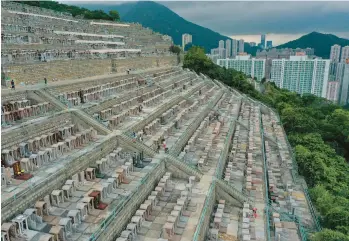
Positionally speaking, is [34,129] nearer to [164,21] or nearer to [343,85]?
[343,85]

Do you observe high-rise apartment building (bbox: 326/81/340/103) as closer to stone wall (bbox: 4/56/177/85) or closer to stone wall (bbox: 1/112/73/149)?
stone wall (bbox: 4/56/177/85)

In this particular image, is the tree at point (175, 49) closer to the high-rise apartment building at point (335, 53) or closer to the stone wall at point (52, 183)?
the stone wall at point (52, 183)

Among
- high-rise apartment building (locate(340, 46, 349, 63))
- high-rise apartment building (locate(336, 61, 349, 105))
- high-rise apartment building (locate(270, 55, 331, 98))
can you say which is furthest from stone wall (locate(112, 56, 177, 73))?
high-rise apartment building (locate(340, 46, 349, 63))

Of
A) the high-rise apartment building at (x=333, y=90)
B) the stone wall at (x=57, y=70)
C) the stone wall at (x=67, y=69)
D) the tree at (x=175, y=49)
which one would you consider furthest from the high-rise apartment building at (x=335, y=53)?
the stone wall at (x=57, y=70)

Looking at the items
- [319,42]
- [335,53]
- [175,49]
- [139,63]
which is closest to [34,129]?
[139,63]

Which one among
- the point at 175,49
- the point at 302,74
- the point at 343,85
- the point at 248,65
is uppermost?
the point at 175,49
